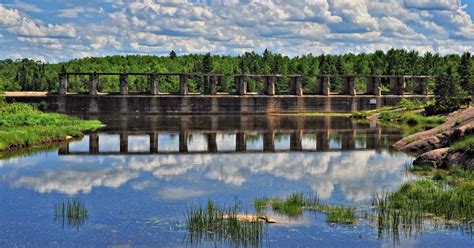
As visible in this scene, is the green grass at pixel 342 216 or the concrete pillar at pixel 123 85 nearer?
the green grass at pixel 342 216

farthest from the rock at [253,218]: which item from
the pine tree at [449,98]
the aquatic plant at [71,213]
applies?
the pine tree at [449,98]

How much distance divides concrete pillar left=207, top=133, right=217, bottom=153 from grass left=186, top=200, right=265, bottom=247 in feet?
65.8

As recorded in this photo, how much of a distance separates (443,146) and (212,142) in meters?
17.1

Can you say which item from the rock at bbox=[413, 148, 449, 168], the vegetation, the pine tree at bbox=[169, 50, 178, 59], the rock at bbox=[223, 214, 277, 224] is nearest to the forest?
the pine tree at bbox=[169, 50, 178, 59]

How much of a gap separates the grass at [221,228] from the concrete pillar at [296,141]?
2204 centimetres

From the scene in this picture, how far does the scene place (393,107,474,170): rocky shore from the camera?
29.6 metres

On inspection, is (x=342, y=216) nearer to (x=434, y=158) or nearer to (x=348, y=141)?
(x=434, y=158)

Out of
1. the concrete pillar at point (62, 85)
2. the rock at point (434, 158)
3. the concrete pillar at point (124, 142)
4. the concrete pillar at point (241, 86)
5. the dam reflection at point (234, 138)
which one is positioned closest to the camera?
the rock at point (434, 158)

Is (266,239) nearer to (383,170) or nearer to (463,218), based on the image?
(463,218)

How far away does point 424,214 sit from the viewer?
21.0m

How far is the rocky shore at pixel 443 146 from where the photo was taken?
97.2ft

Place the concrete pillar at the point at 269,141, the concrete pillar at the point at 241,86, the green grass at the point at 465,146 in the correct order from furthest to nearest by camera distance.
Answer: the concrete pillar at the point at 241,86 < the concrete pillar at the point at 269,141 < the green grass at the point at 465,146

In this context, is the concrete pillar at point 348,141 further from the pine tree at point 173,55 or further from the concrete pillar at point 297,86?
the pine tree at point 173,55

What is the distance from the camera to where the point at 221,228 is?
1917 cm
